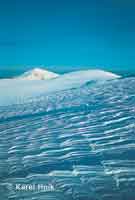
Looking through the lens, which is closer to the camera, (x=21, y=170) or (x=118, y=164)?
(x=21, y=170)

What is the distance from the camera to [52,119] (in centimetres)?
759

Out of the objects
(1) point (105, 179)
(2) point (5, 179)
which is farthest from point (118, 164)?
(2) point (5, 179)

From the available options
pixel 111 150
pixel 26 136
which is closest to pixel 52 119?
pixel 26 136

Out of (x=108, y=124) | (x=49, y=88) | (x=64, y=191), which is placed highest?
(x=49, y=88)

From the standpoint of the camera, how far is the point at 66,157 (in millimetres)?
5988

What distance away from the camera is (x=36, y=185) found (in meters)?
4.82

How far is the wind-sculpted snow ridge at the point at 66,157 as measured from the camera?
496cm

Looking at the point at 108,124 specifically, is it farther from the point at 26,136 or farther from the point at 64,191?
the point at 64,191

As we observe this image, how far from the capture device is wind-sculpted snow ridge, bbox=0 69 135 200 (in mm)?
4961

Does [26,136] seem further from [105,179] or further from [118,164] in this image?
[105,179]

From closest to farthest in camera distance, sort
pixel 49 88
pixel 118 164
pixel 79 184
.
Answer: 1. pixel 79 184
2. pixel 118 164
3. pixel 49 88

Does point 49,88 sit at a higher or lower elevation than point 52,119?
higher

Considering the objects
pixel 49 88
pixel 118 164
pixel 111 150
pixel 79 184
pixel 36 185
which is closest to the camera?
pixel 36 185

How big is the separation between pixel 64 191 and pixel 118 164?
4.92 ft
